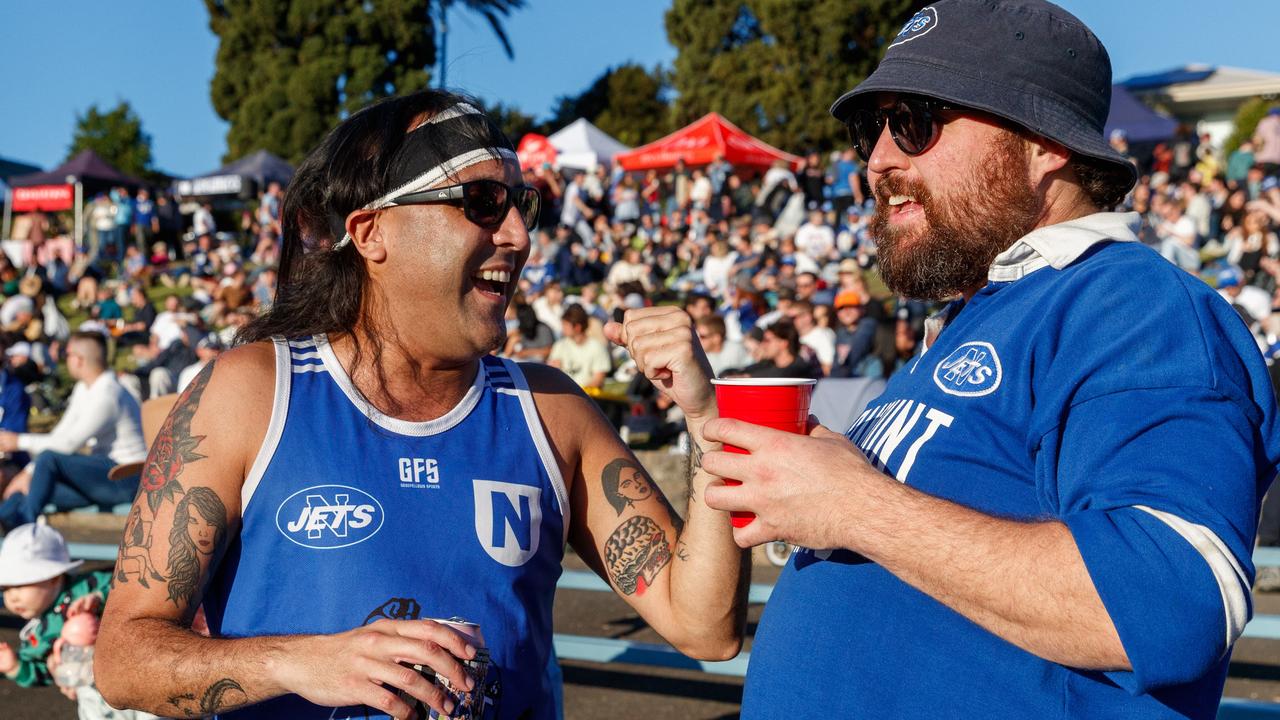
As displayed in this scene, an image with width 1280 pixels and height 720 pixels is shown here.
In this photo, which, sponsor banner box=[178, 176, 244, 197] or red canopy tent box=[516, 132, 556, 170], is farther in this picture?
sponsor banner box=[178, 176, 244, 197]

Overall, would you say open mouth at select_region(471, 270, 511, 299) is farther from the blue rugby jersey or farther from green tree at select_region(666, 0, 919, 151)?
green tree at select_region(666, 0, 919, 151)

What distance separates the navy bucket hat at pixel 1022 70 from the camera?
187cm

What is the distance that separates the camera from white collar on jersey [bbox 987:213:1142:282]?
1828mm

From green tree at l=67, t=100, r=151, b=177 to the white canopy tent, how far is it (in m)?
32.7

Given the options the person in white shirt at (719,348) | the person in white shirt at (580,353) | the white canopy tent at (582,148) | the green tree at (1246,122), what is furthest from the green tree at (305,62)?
the person in white shirt at (719,348)

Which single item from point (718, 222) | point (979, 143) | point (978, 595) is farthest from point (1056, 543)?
point (718, 222)

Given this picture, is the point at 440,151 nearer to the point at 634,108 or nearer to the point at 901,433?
the point at 901,433

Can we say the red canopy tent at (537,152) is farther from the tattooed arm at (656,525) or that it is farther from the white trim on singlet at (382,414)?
the white trim on singlet at (382,414)

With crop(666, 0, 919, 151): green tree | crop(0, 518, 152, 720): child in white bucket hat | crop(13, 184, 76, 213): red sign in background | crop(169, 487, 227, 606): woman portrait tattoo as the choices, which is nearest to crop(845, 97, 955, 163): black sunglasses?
crop(169, 487, 227, 606): woman portrait tattoo

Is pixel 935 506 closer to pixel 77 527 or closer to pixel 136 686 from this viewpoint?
pixel 136 686

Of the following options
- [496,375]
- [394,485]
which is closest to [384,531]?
[394,485]

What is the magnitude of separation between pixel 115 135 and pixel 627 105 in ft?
82.9

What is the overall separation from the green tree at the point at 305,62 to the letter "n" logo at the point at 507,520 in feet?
142

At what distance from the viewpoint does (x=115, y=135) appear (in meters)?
54.1
